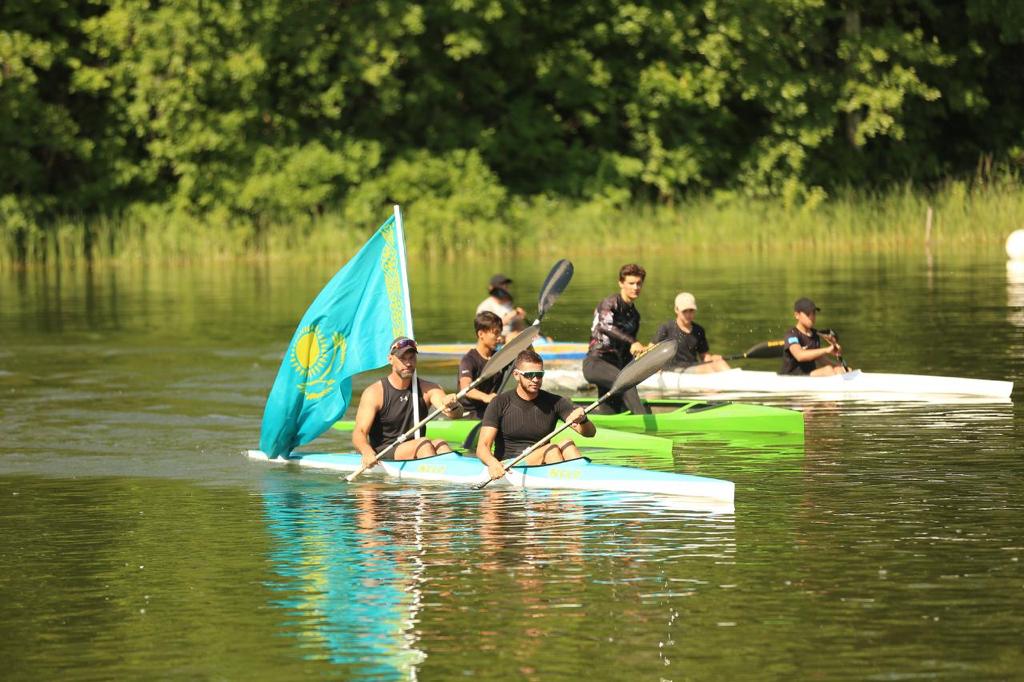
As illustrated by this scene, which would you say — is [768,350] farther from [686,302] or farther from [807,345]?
[686,302]

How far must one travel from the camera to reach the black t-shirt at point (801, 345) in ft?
74.8

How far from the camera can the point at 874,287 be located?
37219 mm

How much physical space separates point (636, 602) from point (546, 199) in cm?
4250

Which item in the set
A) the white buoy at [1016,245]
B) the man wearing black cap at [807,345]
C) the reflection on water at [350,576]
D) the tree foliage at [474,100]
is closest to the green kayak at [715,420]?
the man wearing black cap at [807,345]

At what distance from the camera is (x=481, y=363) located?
59.8 feet

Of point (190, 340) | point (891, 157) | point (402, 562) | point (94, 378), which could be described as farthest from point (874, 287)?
point (402, 562)

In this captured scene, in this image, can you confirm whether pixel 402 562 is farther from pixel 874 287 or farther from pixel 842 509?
pixel 874 287

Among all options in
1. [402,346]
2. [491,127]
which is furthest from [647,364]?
[491,127]

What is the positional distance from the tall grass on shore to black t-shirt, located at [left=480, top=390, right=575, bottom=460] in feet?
112

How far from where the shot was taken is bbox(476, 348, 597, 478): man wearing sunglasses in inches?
629

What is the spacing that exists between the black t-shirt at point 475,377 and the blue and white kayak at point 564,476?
4.35 ft

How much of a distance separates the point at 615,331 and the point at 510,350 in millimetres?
3611

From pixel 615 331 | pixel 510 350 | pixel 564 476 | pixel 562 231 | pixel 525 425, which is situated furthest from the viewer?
pixel 562 231

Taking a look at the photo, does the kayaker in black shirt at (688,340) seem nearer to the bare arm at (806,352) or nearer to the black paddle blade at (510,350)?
the bare arm at (806,352)
